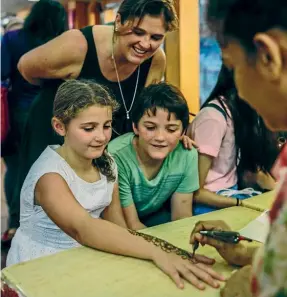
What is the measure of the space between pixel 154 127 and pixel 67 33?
40cm

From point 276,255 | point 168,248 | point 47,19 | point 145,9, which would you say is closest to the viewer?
point 276,255

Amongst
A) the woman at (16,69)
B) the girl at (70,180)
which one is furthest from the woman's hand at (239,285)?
the woman at (16,69)

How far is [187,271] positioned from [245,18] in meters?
0.55

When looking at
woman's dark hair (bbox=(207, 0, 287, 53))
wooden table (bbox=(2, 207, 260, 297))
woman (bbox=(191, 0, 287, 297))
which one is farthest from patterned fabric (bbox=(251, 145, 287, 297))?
wooden table (bbox=(2, 207, 260, 297))

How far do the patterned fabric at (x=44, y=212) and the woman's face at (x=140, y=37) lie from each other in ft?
1.28

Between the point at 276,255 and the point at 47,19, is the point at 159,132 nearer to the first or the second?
the point at 47,19

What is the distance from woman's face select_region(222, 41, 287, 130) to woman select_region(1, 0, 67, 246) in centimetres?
120

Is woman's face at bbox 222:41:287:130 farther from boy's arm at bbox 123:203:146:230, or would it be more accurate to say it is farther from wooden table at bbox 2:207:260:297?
boy's arm at bbox 123:203:146:230

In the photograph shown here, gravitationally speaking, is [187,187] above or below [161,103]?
below

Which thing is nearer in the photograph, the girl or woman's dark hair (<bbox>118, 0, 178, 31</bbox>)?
the girl

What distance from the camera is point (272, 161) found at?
1.72 m

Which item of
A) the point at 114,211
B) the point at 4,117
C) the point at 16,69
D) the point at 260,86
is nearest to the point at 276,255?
the point at 260,86

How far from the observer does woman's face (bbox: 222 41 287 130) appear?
0.54 metres

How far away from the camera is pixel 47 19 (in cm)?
169
